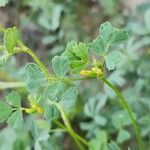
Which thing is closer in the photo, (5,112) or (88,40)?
(5,112)

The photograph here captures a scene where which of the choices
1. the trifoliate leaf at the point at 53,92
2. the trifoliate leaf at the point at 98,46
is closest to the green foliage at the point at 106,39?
the trifoliate leaf at the point at 98,46

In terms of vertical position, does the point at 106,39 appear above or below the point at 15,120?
above

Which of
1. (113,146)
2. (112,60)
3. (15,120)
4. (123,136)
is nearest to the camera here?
(112,60)

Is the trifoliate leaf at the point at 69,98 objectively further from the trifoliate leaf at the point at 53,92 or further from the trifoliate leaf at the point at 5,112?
the trifoliate leaf at the point at 5,112

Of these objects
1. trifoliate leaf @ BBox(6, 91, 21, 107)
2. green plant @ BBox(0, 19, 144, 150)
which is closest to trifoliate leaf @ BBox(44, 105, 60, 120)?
green plant @ BBox(0, 19, 144, 150)

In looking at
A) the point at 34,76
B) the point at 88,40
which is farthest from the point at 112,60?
the point at 88,40

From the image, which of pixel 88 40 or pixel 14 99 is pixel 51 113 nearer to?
pixel 14 99

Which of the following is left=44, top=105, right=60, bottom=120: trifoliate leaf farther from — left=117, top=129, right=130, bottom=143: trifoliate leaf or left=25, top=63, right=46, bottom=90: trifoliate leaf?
left=117, top=129, right=130, bottom=143: trifoliate leaf
